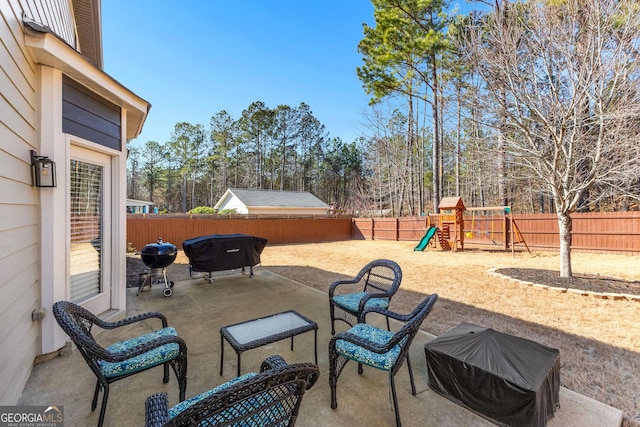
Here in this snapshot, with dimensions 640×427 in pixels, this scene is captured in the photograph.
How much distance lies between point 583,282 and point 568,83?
357 cm

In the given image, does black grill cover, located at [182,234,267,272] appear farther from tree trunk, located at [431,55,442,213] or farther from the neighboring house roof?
the neighboring house roof

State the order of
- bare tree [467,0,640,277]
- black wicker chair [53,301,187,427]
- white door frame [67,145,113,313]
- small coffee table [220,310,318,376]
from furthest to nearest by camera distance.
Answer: bare tree [467,0,640,277] < white door frame [67,145,113,313] < small coffee table [220,310,318,376] < black wicker chair [53,301,187,427]

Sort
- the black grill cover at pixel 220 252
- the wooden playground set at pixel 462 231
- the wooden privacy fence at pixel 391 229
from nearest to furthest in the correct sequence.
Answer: the black grill cover at pixel 220 252, the wooden privacy fence at pixel 391 229, the wooden playground set at pixel 462 231

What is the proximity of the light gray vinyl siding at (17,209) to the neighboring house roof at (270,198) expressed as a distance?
1697cm

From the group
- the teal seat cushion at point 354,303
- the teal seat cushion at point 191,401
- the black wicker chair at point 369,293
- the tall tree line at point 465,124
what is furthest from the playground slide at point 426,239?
the teal seat cushion at point 191,401

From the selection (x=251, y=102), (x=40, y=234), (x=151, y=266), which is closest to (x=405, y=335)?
(x=40, y=234)

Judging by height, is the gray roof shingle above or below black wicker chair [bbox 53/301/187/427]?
above

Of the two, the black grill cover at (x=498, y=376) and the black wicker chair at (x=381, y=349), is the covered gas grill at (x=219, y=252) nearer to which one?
the black wicker chair at (x=381, y=349)

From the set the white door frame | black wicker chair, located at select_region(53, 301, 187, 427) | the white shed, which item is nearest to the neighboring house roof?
the white shed

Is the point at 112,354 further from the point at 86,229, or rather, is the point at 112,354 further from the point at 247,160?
the point at 247,160

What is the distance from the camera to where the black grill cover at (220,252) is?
497 cm

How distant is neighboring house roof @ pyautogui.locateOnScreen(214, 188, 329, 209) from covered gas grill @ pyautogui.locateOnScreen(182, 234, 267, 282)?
46.2ft

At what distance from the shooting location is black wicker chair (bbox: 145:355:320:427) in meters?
0.92

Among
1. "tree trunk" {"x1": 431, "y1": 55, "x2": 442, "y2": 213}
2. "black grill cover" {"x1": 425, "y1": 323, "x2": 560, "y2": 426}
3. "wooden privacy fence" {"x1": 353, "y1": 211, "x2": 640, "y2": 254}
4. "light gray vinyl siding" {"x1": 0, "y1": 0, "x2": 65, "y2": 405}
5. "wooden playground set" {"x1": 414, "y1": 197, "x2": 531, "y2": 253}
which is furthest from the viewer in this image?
"tree trunk" {"x1": 431, "y1": 55, "x2": 442, "y2": 213}
